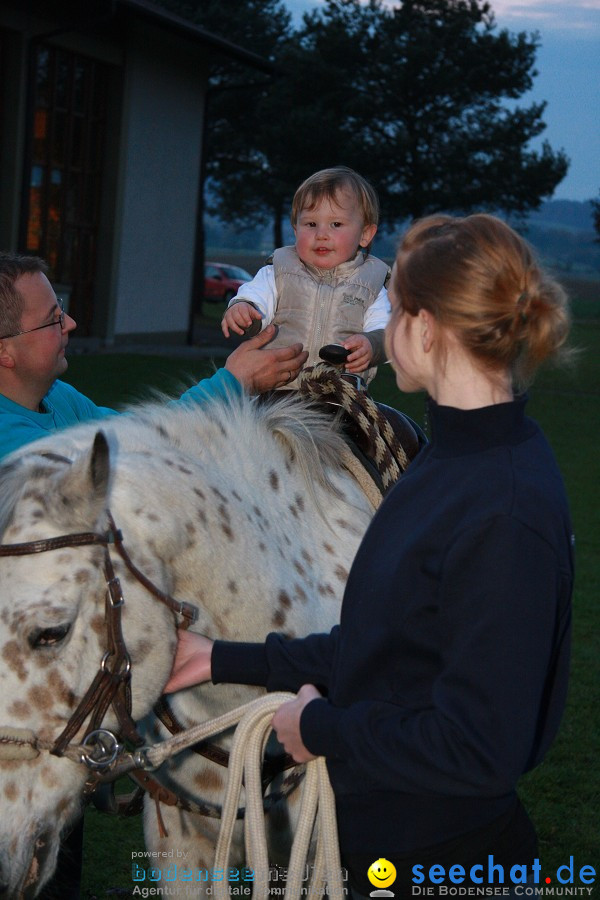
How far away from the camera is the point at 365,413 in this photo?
268cm

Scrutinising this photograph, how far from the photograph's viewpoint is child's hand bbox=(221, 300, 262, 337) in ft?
9.65

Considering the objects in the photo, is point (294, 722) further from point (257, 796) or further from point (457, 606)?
point (457, 606)

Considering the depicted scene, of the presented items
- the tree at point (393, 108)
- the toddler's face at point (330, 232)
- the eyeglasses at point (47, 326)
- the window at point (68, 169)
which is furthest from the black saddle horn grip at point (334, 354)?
the tree at point (393, 108)

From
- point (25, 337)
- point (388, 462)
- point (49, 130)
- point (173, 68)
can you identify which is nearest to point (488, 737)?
point (388, 462)

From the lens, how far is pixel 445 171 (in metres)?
31.8

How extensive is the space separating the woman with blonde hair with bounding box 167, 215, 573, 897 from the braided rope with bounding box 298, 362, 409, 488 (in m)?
0.92

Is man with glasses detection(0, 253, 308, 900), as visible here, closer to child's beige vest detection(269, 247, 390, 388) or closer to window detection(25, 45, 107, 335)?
child's beige vest detection(269, 247, 390, 388)

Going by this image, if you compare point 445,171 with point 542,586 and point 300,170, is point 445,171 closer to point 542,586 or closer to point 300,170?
point 300,170

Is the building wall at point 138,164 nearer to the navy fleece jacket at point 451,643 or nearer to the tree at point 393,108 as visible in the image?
the tree at point 393,108

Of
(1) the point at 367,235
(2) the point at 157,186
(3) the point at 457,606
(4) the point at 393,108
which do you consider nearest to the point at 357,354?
(1) the point at 367,235

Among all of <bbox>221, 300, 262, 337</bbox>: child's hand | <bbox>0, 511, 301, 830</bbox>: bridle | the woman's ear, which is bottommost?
<bbox>0, 511, 301, 830</bbox>: bridle

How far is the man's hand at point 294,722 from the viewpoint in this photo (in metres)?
1.62

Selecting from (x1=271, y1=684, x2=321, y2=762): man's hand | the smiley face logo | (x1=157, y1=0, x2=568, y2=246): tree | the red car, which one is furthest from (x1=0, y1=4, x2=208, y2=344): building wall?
the red car

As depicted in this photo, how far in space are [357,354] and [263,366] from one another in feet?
1.30
